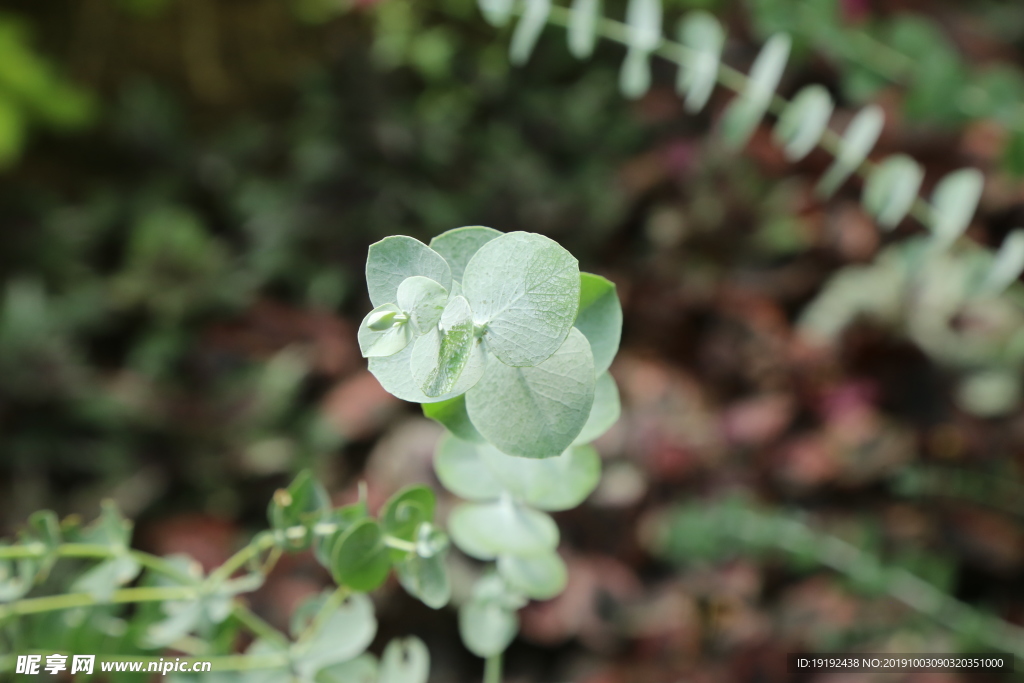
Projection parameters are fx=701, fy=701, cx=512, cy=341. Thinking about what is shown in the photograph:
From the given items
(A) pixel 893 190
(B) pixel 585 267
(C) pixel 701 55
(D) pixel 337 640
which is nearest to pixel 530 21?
(C) pixel 701 55

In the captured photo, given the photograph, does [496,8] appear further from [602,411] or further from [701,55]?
[602,411]

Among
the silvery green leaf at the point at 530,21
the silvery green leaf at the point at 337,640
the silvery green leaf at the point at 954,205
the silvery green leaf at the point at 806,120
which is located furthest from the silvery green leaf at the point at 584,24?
the silvery green leaf at the point at 337,640

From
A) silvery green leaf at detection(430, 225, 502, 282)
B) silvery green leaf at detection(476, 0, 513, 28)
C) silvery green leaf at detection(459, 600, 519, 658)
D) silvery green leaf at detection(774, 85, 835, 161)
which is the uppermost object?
silvery green leaf at detection(476, 0, 513, 28)

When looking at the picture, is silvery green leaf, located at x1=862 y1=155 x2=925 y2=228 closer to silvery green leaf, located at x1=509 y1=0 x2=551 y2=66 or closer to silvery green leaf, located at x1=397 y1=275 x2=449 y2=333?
silvery green leaf, located at x1=509 y1=0 x2=551 y2=66

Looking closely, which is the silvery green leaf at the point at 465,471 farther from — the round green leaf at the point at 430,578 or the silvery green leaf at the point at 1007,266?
the silvery green leaf at the point at 1007,266

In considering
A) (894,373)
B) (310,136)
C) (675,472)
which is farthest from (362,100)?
(894,373)

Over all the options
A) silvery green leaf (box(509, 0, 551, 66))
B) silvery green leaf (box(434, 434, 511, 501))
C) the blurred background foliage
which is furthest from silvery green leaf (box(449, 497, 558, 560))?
the blurred background foliage

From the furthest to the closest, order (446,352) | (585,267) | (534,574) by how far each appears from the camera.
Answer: (585,267) → (534,574) → (446,352)
